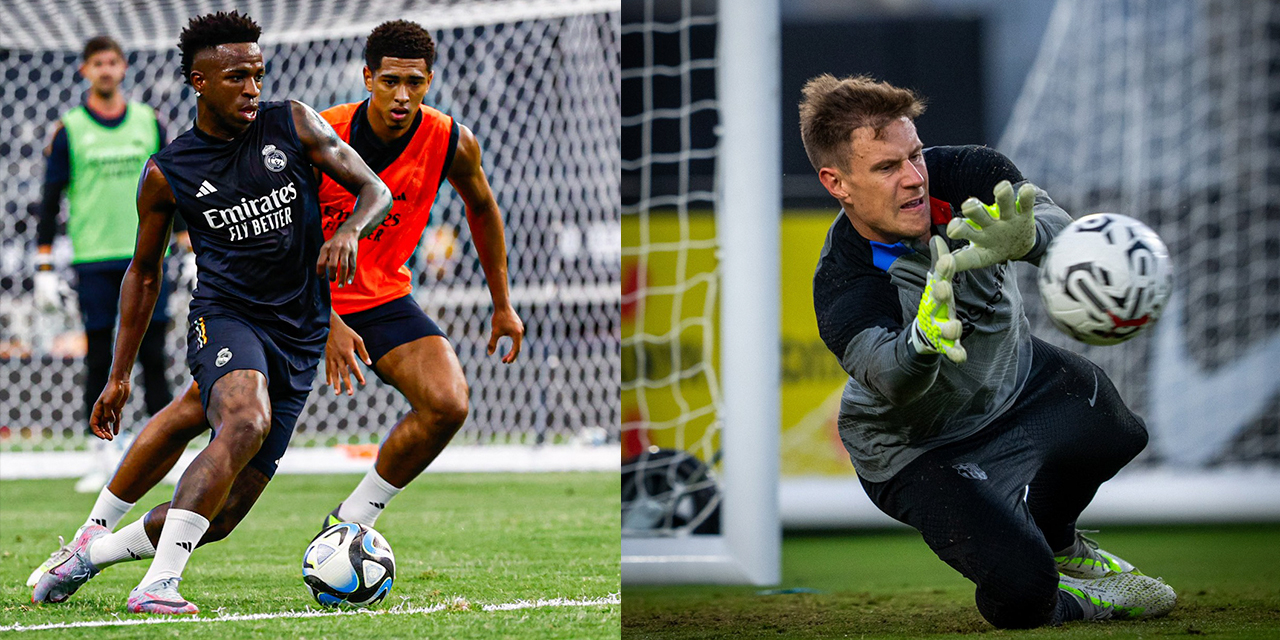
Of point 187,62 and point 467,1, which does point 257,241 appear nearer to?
point 187,62

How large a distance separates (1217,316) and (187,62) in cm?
572

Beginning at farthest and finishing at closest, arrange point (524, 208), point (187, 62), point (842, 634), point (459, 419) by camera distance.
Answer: point (524, 208) → point (459, 419) → point (187, 62) → point (842, 634)

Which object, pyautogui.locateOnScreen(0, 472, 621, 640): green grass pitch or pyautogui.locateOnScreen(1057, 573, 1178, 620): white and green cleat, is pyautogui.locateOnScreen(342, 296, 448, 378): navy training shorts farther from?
pyautogui.locateOnScreen(1057, 573, 1178, 620): white and green cleat

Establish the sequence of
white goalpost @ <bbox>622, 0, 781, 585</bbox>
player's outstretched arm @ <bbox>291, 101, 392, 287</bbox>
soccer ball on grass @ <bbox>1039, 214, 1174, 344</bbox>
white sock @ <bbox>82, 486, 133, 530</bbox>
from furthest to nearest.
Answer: white goalpost @ <bbox>622, 0, 781, 585</bbox> < white sock @ <bbox>82, 486, 133, 530</bbox> < player's outstretched arm @ <bbox>291, 101, 392, 287</bbox> < soccer ball on grass @ <bbox>1039, 214, 1174, 344</bbox>

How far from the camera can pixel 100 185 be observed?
5.30 meters

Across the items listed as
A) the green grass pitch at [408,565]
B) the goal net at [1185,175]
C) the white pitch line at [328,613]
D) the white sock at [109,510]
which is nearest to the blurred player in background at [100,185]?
the green grass pitch at [408,565]

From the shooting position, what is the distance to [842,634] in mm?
3158

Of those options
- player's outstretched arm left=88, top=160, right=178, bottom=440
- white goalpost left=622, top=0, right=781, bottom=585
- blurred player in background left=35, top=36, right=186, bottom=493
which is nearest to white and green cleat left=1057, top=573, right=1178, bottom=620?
white goalpost left=622, top=0, right=781, bottom=585

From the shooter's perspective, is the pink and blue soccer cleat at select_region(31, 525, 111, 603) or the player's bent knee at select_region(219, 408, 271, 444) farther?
the pink and blue soccer cleat at select_region(31, 525, 111, 603)

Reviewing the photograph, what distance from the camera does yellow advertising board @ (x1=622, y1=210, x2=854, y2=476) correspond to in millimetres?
6180

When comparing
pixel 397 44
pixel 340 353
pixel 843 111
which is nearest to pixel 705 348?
pixel 340 353

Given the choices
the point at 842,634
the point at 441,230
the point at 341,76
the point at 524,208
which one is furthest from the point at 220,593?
the point at 524,208

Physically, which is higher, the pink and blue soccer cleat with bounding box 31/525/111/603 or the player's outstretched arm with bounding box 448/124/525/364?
the player's outstretched arm with bounding box 448/124/525/364

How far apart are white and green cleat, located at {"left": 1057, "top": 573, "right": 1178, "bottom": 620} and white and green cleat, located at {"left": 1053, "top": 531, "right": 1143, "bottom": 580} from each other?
0.06 metres
